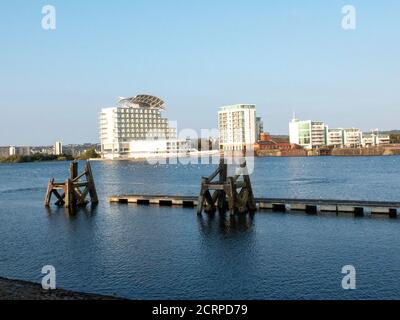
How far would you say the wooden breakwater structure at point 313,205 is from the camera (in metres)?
34.2

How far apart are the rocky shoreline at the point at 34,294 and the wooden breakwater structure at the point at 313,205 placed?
72.6 ft

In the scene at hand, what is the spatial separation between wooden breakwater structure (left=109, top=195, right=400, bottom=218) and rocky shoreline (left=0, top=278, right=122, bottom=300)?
22123 millimetres

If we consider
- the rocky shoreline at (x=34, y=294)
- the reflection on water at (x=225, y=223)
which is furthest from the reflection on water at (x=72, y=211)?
the rocky shoreline at (x=34, y=294)

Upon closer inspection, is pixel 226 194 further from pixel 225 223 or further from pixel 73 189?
pixel 73 189

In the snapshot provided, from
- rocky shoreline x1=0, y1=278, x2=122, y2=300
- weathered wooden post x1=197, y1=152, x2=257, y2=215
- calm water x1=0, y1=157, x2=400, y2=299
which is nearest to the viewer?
rocky shoreline x1=0, y1=278, x2=122, y2=300

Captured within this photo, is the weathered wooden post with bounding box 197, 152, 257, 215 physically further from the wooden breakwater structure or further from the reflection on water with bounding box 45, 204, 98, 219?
the reflection on water with bounding box 45, 204, 98, 219

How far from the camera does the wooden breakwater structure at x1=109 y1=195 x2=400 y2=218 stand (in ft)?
112

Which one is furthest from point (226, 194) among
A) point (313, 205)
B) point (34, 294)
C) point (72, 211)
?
point (34, 294)

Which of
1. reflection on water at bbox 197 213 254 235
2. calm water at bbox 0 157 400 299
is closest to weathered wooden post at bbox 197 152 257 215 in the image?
reflection on water at bbox 197 213 254 235

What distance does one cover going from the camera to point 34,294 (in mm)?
15445

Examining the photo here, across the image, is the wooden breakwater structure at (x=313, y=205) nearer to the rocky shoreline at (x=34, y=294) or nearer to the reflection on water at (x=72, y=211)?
the reflection on water at (x=72, y=211)
